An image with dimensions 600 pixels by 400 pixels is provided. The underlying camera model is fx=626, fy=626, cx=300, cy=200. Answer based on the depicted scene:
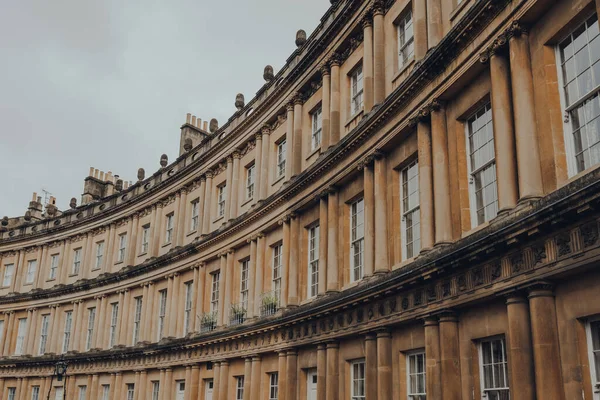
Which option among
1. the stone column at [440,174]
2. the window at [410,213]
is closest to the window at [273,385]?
the window at [410,213]

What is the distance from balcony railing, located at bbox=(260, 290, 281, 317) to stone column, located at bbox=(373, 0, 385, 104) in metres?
8.21

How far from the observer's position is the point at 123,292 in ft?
111

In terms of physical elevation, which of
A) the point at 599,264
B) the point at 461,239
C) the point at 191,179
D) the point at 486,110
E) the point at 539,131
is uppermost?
the point at 191,179

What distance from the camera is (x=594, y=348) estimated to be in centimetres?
917

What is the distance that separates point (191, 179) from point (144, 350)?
8.45 m

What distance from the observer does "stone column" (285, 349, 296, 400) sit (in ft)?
61.7

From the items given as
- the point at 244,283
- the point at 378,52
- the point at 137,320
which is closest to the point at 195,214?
the point at 244,283

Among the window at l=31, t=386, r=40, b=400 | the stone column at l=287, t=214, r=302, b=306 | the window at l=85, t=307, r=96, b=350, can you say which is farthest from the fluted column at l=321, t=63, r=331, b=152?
the window at l=31, t=386, r=40, b=400

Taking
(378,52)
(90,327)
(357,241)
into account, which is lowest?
(90,327)

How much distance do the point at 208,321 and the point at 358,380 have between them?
1152 cm

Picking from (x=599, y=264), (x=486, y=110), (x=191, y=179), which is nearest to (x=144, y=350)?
(x=191, y=179)

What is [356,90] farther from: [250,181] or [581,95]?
[581,95]

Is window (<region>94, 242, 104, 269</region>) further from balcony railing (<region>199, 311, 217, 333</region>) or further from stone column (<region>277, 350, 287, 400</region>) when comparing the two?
stone column (<region>277, 350, 287, 400</region>)

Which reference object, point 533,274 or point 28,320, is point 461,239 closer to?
point 533,274
